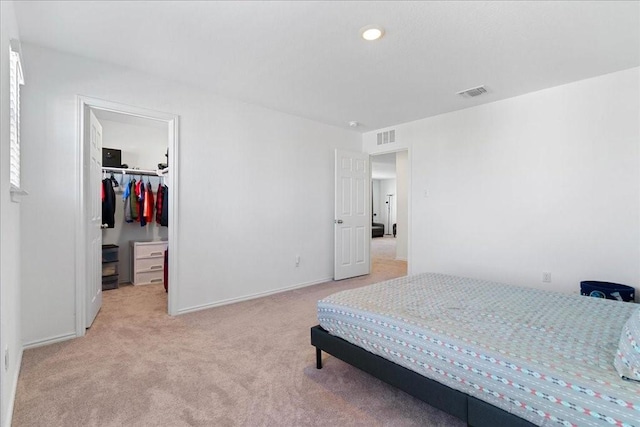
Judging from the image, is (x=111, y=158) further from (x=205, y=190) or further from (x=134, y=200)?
(x=205, y=190)

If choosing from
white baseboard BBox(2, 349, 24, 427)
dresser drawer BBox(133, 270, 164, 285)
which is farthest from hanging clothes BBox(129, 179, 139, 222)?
white baseboard BBox(2, 349, 24, 427)

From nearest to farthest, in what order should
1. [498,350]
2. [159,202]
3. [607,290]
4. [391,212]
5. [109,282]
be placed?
[498,350]
[607,290]
[109,282]
[159,202]
[391,212]

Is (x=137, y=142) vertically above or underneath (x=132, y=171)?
above

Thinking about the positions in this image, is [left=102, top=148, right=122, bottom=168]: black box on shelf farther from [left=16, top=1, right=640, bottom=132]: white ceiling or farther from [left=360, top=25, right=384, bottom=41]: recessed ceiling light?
[left=360, top=25, right=384, bottom=41]: recessed ceiling light

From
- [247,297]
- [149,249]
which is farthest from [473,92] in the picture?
[149,249]

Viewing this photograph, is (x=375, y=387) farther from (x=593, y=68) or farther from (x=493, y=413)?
(x=593, y=68)

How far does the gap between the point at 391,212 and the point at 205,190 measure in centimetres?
1030

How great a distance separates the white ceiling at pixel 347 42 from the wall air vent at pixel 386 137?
1.39m

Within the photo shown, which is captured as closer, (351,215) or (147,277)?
(147,277)

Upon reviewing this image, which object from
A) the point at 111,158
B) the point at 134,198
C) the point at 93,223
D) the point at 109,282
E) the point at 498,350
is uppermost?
the point at 111,158

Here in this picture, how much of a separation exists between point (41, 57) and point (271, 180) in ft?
7.98

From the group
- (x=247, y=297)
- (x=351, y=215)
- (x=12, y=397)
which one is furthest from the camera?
(x=351, y=215)

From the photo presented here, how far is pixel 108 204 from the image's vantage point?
4.32m

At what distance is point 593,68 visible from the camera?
9.47ft
